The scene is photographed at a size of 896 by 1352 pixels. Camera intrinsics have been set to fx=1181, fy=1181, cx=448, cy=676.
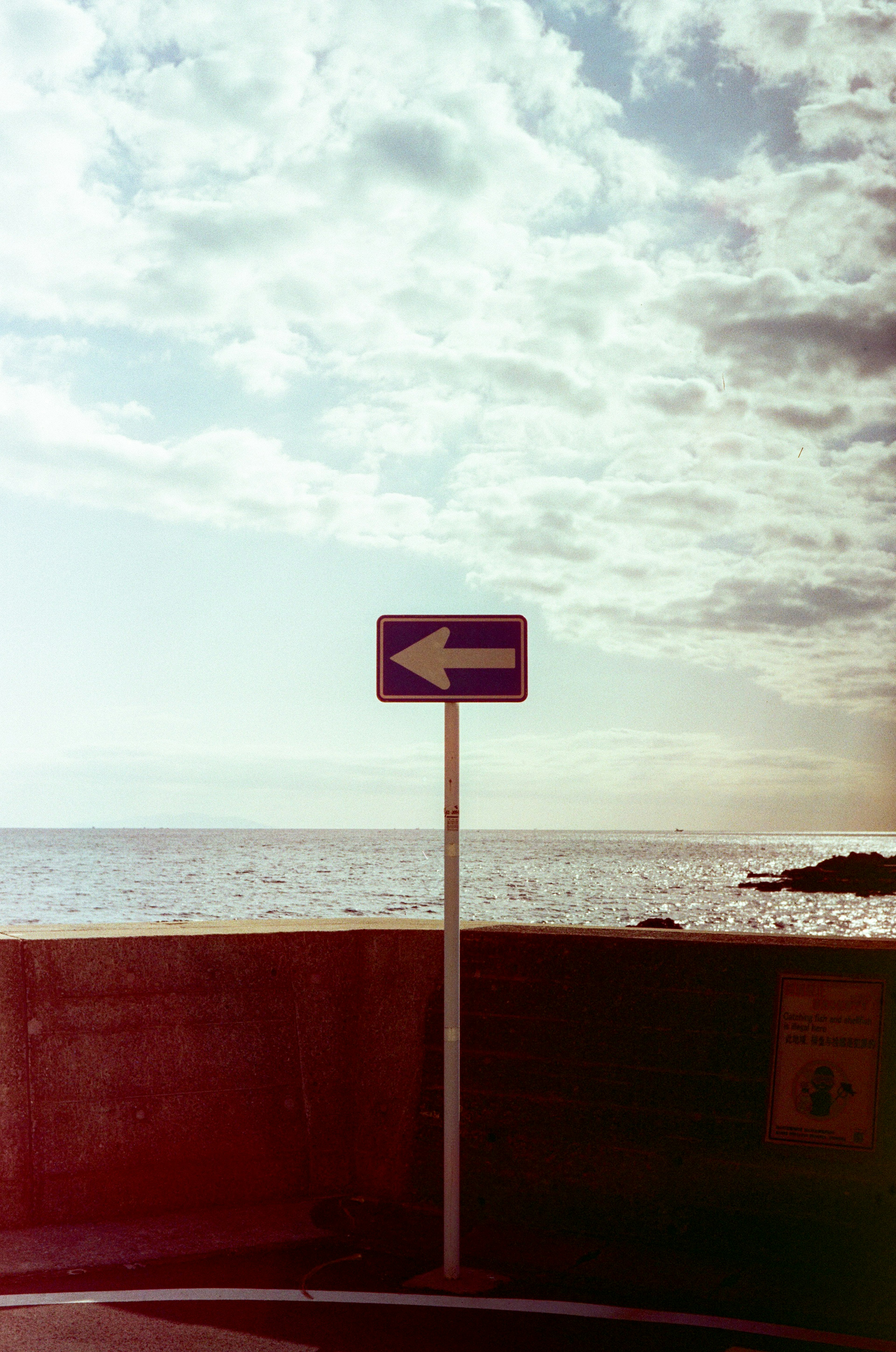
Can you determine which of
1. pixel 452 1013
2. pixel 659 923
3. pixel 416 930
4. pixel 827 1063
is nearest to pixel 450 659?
pixel 452 1013

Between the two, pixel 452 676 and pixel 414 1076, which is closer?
pixel 452 676

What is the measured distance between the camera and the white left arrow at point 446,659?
563 centimetres

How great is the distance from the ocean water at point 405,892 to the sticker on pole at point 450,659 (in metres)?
21.5

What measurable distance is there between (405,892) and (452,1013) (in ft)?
258

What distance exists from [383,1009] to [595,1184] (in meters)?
1.53

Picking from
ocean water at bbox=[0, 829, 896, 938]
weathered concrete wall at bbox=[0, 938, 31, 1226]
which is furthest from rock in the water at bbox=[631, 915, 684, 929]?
weathered concrete wall at bbox=[0, 938, 31, 1226]

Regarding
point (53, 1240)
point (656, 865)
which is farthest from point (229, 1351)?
point (656, 865)

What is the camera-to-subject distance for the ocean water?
206ft

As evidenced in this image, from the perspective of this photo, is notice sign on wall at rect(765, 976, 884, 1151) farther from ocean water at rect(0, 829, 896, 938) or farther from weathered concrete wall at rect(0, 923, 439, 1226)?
ocean water at rect(0, 829, 896, 938)

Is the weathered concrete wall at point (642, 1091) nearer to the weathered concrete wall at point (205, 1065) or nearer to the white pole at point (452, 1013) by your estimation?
the weathered concrete wall at point (205, 1065)

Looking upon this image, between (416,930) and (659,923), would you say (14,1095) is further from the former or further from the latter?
(659,923)

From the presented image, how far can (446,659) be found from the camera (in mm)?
5641

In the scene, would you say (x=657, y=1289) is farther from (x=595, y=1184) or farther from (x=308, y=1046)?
(x=308, y=1046)

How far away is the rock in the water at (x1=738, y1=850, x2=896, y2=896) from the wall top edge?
304 feet
